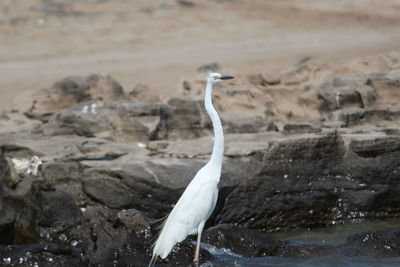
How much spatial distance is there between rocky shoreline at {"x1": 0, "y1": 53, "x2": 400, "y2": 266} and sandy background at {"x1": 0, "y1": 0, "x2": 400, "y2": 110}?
5.04 meters

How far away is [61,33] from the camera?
1980cm

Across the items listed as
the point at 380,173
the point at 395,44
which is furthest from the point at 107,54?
the point at 380,173

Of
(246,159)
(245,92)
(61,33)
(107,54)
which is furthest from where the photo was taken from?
(61,33)

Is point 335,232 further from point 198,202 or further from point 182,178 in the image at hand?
point 198,202

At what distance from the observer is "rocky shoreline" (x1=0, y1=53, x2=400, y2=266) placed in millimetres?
6664

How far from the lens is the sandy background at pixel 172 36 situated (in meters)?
16.8

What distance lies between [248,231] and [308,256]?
0.57 metres

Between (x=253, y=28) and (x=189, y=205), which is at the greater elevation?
(x=189, y=205)

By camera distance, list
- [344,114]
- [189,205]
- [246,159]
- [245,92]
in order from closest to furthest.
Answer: [189,205]
[246,159]
[344,114]
[245,92]

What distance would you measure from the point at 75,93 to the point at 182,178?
14.3ft

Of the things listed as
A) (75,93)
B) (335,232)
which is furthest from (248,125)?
(75,93)

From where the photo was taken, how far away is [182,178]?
7.71 metres

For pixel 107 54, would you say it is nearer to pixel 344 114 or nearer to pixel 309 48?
pixel 309 48

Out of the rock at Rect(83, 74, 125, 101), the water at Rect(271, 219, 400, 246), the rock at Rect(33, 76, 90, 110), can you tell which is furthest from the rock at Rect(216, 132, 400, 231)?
the rock at Rect(33, 76, 90, 110)
